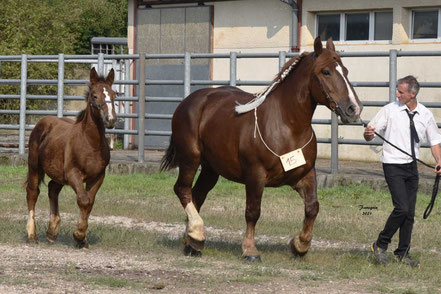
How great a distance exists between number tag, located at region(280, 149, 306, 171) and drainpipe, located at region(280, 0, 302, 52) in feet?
38.4

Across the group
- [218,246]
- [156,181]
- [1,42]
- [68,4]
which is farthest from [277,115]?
[68,4]

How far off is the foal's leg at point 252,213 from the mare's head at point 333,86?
1075 mm

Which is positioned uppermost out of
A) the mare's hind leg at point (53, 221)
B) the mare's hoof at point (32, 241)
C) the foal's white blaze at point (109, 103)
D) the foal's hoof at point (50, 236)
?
the foal's white blaze at point (109, 103)

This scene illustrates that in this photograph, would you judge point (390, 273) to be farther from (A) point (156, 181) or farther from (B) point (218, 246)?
(A) point (156, 181)

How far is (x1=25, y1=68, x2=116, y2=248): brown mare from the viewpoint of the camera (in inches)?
399

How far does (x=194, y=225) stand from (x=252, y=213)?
0.73m

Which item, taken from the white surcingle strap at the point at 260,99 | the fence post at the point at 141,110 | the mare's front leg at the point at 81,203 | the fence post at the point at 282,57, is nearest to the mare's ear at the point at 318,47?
the white surcingle strap at the point at 260,99

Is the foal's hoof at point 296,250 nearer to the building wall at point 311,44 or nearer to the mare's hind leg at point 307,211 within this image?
the mare's hind leg at point 307,211

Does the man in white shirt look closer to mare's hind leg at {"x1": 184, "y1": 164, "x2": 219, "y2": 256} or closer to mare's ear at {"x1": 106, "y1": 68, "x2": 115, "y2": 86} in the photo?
mare's hind leg at {"x1": 184, "y1": 164, "x2": 219, "y2": 256}

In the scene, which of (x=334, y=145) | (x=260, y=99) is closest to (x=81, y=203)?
(x=260, y=99)

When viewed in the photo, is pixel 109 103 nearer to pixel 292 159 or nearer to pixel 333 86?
pixel 292 159

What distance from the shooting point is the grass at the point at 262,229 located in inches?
337

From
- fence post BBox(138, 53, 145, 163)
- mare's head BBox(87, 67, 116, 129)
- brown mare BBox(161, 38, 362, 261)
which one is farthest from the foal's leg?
fence post BBox(138, 53, 145, 163)

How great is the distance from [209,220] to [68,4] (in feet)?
100
